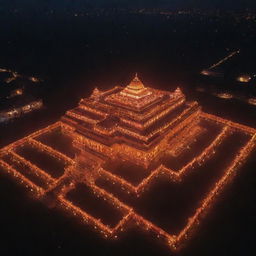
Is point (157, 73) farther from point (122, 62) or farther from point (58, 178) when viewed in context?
point (58, 178)

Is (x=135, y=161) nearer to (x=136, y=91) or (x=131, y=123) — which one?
(x=131, y=123)

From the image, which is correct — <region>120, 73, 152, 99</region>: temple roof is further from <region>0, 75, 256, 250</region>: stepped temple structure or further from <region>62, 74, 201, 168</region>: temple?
<region>0, 75, 256, 250</region>: stepped temple structure

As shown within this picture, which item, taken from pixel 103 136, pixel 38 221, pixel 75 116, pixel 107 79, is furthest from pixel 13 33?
pixel 38 221

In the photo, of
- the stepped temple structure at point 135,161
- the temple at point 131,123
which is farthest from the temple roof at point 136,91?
the stepped temple structure at point 135,161

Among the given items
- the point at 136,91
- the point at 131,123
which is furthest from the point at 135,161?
the point at 136,91

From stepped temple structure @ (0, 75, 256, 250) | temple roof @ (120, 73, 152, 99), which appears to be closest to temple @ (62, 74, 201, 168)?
temple roof @ (120, 73, 152, 99)

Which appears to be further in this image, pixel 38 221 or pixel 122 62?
pixel 122 62

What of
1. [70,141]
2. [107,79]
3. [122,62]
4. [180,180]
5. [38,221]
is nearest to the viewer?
[38,221]

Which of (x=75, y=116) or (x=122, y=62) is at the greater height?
(x=122, y=62)
